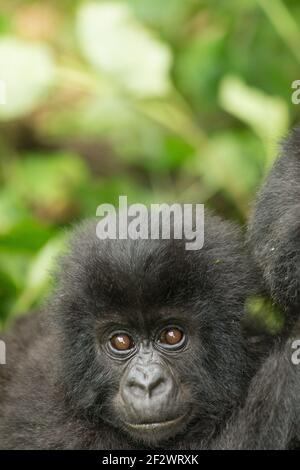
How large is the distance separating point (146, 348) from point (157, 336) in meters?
0.07

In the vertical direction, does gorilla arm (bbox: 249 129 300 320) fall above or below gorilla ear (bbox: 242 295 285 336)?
above

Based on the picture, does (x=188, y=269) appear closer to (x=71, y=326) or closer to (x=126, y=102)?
(x=71, y=326)

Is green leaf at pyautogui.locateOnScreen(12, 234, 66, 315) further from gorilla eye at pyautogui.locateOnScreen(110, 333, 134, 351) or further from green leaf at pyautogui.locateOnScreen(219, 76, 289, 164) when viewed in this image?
green leaf at pyautogui.locateOnScreen(219, 76, 289, 164)

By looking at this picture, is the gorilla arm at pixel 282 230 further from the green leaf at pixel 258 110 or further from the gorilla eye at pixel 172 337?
the green leaf at pixel 258 110

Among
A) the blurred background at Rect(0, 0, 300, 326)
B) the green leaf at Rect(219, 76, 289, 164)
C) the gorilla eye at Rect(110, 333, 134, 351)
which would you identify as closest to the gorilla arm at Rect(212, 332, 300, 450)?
the gorilla eye at Rect(110, 333, 134, 351)

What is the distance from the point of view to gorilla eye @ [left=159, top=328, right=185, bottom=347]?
3643 mm

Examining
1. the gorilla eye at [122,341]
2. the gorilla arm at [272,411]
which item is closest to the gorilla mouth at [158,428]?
the gorilla arm at [272,411]

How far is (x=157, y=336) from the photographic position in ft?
12.0

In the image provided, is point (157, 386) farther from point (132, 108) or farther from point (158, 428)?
point (132, 108)

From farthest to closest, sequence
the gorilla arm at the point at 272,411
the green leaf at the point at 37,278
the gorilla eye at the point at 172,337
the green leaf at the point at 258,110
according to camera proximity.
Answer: the green leaf at the point at 258,110 < the green leaf at the point at 37,278 < the gorilla eye at the point at 172,337 < the gorilla arm at the point at 272,411

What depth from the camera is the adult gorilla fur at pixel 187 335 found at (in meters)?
3.32

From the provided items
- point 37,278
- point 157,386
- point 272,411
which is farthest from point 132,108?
point 272,411
